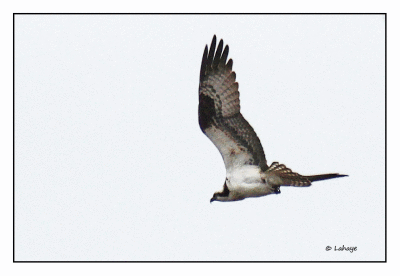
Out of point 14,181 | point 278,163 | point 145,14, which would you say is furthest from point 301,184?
point 14,181

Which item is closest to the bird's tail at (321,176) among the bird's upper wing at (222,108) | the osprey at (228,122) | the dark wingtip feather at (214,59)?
the osprey at (228,122)

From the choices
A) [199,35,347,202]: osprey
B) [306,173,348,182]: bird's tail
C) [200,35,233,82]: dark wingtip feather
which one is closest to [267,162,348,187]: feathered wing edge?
[306,173,348,182]: bird's tail

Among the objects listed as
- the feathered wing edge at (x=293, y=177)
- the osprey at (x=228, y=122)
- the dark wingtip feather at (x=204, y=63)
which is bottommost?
the feathered wing edge at (x=293, y=177)

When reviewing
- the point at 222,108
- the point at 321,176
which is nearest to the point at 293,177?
the point at 321,176

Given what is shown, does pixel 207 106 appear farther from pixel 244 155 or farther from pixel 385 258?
pixel 385 258

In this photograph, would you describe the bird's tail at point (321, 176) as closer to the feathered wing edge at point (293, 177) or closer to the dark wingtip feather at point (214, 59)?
the feathered wing edge at point (293, 177)

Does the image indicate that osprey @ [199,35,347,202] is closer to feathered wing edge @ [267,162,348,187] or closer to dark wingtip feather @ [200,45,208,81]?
dark wingtip feather @ [200,45,208,81]

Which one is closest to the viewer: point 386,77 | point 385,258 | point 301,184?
point 301,184

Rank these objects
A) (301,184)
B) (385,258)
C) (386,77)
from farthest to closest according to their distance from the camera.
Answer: (386,77), (385,258), (301,184)
